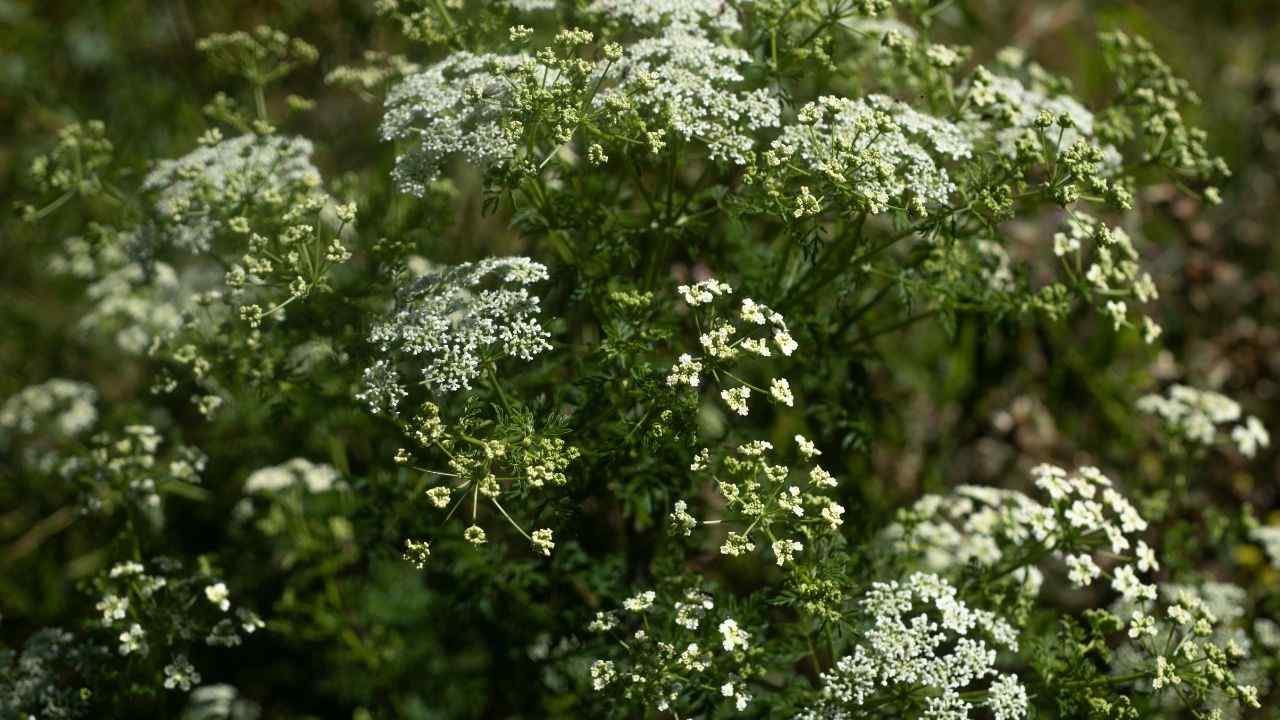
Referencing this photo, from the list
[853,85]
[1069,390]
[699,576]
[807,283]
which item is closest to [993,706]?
[699,576]

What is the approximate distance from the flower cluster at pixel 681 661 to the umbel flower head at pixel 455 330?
0.94m

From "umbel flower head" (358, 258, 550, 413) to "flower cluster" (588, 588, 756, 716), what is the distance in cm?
94

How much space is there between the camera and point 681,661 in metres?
3.34

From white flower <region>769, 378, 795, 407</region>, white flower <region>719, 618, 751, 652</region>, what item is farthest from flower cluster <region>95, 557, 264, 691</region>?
white flower <region>769, 378, 795, 407</region>

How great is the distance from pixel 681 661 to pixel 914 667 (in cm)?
75

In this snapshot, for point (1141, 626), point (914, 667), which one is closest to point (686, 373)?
point (914, 667)

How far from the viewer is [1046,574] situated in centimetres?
635

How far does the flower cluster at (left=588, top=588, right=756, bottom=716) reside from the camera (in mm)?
3346

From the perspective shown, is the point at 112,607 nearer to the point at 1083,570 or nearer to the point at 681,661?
the point at 681,661

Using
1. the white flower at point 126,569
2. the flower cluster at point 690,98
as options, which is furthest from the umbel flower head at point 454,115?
the white flower at point 126,569

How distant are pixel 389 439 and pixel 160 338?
1074 millimetres

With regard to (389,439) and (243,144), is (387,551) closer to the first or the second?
(389,439)

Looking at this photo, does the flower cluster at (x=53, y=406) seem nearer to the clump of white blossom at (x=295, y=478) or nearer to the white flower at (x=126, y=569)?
the clump of white blossom at (x=295, y=478)

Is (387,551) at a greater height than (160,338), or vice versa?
(160,338)
